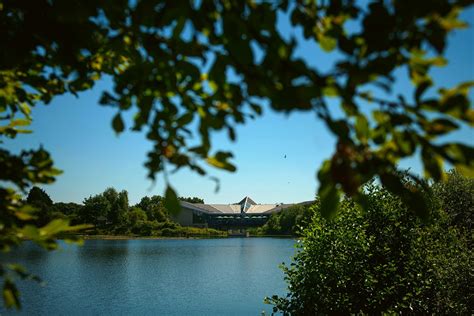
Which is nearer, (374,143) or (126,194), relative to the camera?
(374,143)

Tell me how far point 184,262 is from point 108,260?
8.78 metres

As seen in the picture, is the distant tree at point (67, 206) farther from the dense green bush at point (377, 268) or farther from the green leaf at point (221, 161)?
the green leaf at point (221, 161)

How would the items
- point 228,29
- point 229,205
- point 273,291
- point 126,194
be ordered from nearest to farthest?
point 228,29
point 273,291
point 126,194
point 229,205

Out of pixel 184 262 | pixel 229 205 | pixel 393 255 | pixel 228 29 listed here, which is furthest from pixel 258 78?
pixel 229 205

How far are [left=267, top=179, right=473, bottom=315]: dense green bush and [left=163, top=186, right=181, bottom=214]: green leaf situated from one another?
8121 mm

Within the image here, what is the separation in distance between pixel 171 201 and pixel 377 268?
8843 mm

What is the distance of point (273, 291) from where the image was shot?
82.6 feet

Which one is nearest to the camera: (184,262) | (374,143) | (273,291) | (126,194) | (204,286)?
(374,143)

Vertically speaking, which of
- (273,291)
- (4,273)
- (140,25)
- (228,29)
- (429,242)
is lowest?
(273,291)

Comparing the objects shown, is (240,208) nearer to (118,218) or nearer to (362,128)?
(118,218)

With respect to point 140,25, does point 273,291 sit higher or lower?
lower

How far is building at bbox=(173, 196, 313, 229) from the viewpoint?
123062mm

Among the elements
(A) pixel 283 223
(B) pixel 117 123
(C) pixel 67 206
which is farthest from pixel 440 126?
(C) pixel 67 206

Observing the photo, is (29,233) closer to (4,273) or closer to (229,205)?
(4,273)
